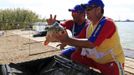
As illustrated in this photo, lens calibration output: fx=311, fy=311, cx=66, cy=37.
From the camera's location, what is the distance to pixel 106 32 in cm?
299

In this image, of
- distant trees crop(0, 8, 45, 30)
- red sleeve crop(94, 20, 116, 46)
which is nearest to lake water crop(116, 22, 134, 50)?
red sleeve crop(94, 20, 116, 46)

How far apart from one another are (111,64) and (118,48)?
0.59ft

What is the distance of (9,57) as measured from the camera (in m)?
8.22

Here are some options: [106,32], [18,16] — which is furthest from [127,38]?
[18,16]

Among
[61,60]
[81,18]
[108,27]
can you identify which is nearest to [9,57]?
[81,18]

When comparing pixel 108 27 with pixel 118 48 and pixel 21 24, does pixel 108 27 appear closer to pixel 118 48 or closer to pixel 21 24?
pixel 118 48

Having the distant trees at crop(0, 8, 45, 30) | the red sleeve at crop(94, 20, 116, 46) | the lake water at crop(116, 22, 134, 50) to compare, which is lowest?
the distant trees at crop(0, 8, 45, 30)

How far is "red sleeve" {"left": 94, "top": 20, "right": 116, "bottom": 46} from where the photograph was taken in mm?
2916

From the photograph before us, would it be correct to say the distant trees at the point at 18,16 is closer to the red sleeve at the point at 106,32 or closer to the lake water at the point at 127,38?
the lake water at the point at 127,38

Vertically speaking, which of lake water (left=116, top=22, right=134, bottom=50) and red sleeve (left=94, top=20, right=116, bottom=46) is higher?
red sleeve (left=94, top=20, right=116, bottom=46)

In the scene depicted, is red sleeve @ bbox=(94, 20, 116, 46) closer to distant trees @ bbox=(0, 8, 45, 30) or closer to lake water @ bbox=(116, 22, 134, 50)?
lake water @ bbox=(116, 22, 134, 50)

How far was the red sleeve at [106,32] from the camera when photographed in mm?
2916

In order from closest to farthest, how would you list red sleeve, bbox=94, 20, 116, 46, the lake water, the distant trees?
red sleeve, bbox=94, 20, 116, 46
the lake water
the distant trees

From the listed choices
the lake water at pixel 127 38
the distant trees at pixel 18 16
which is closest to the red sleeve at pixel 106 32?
the lake water at pixel 127 38
